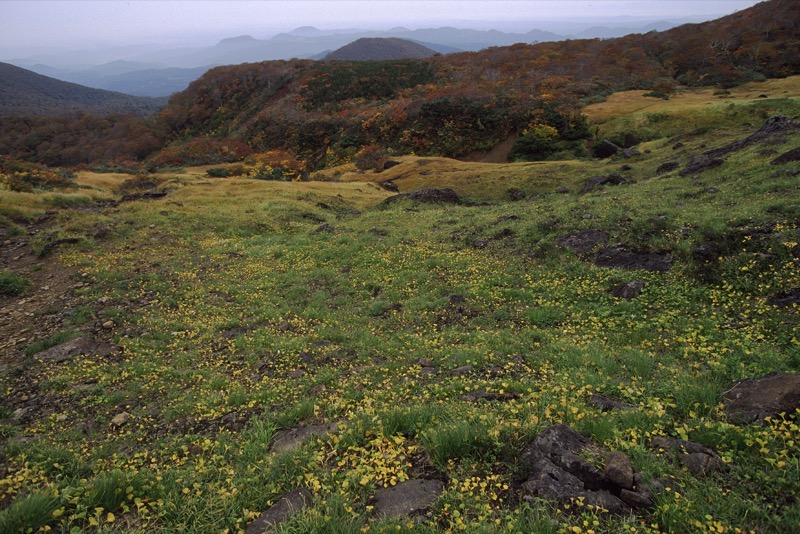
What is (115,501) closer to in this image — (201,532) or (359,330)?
(201,532)

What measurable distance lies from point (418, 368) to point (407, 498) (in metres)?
4.76

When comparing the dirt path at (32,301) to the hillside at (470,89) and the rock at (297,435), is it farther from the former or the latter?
the hillside at (470,89)

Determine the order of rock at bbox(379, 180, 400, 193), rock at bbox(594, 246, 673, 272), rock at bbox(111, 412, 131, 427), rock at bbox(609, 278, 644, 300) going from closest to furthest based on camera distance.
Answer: rock at bbox(111, 412, 131, 427)
rock at bbox(609, 278, 644, 300)
rock at bbox(594, 246, 673, 272)
rock at bbox(379, 180, 400, 193)

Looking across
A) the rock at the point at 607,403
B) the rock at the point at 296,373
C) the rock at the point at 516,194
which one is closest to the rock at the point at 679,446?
the rock at the point at 607,403

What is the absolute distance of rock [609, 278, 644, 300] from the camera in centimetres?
1262

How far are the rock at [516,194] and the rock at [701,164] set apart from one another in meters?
12.8

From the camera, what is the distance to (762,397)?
6.55 m

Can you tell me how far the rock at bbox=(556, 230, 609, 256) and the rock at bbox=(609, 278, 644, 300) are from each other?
3.23 m

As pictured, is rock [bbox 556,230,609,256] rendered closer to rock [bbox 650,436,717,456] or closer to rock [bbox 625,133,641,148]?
rock [bbox 650,436,717,456]

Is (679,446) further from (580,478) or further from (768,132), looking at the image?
(768,132)

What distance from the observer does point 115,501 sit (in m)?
5.90

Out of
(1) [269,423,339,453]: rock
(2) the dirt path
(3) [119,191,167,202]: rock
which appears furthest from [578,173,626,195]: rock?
(3) [119,191,167,202]: rock

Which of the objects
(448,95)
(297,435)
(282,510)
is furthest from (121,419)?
(448,95)

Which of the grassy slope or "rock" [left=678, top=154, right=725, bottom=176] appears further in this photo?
"rock" [left=678, top=154, right=725, bottom=176]
